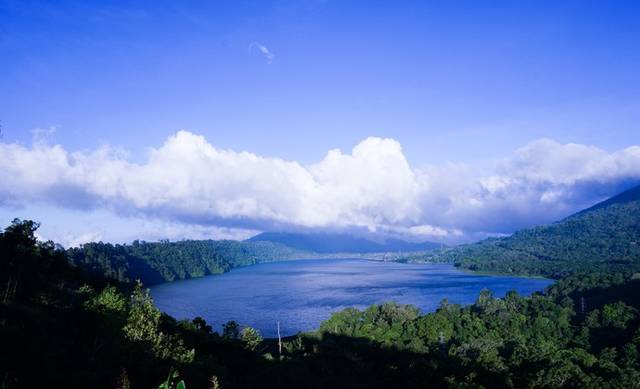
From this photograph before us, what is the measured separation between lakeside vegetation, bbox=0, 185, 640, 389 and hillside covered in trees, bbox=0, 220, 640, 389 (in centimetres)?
13

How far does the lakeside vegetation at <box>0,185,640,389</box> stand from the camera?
20.8 m

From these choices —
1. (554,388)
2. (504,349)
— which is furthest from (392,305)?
(554,388)

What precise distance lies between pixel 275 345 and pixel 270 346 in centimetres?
117

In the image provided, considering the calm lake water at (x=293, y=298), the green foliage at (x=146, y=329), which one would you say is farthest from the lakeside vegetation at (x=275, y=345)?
the calm lake water at (x=293, y=298)

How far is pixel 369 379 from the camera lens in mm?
40062

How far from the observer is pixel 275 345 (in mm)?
61250

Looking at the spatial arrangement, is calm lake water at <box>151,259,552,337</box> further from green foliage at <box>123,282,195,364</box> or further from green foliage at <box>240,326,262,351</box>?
green foliage at <box>123,282,195,364</box>

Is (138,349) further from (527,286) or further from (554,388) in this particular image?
(527,286)

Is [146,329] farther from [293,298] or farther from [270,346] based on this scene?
[293,298]

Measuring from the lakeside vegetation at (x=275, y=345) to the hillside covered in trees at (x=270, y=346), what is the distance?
129mm

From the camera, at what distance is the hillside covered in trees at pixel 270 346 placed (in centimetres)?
2061

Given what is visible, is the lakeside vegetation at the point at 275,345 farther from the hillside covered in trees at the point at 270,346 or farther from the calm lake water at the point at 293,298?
the calm lake water at the point at 293,298

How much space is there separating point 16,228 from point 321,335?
145ft

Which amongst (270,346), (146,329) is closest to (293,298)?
(270,346)
